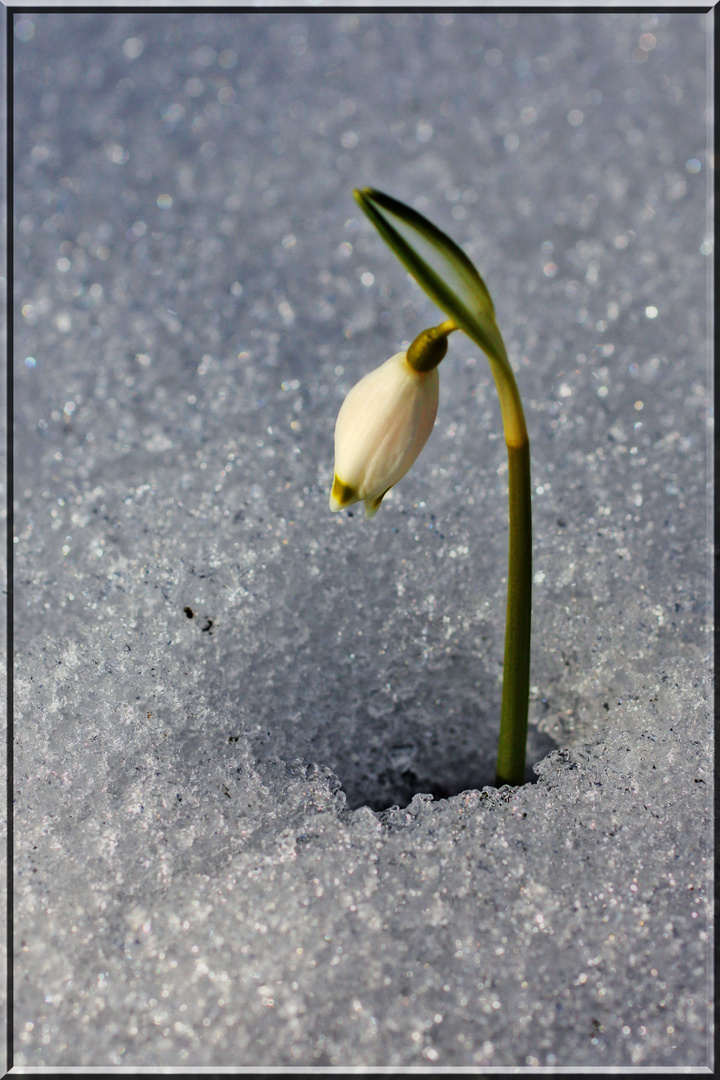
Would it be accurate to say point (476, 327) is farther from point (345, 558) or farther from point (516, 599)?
point (345, 558)

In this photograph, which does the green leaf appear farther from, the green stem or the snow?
the snow

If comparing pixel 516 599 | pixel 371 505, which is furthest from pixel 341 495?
pixel 516 599

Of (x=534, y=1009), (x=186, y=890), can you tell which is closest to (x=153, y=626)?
(x=186, y=890)

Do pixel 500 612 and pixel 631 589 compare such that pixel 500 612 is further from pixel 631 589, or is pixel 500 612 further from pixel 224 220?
pixel 224 220

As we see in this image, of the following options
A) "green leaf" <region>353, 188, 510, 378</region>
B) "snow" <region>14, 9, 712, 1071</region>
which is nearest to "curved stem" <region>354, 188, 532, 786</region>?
"green leaf" <region>353, 188, 510, 378</region>

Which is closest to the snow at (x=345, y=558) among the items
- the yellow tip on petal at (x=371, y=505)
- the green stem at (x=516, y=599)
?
the green stem at (x=516, y=599)
